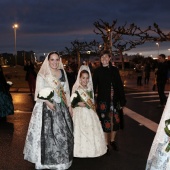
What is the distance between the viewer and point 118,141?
7.59 m

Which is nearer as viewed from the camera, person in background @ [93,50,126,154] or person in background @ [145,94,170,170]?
person in background @ [145,94,170,170]

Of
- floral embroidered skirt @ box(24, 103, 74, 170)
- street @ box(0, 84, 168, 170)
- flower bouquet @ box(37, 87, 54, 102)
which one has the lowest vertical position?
street @ box(0, 84, 168, 170)

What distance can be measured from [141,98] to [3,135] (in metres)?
8.69

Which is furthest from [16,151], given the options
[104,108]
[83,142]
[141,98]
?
[141,98]

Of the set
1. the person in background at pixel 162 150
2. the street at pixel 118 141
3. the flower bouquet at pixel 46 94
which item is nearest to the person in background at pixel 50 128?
the flower bouquet at pixel 46 94

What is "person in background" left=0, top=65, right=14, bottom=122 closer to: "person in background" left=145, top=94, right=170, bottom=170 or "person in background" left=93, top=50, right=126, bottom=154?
"person in background" left=93, top=50, right=126, bottom=154

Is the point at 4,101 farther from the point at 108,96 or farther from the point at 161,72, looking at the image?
the point at 161,72

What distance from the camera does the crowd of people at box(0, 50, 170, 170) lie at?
549 cm

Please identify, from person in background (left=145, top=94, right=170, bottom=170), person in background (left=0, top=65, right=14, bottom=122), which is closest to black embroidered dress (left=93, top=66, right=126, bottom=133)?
person in background (left=145, top=94, right=170, bottom=170)

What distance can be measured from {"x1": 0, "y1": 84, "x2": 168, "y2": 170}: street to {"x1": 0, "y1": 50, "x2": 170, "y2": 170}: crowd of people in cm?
21

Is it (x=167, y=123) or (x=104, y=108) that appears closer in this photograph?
(x=167, y=123)

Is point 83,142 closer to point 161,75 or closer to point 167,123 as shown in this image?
point 167,123

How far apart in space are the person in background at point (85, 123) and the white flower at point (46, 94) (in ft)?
3.00

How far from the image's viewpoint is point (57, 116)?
220 inches
